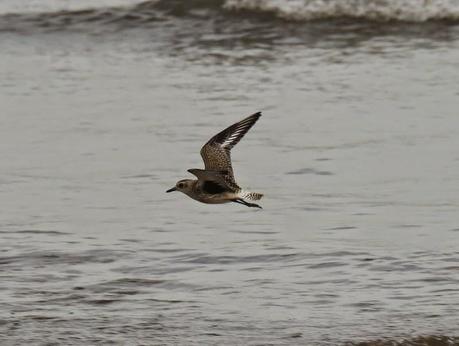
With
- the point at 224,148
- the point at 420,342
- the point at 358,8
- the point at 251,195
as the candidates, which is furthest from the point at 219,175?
→ the point at 358,8

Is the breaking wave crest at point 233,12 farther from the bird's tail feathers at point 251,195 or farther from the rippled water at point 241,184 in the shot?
the bird's tail feathers at point 251,195

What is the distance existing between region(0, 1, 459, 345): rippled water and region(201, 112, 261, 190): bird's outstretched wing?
0.58 m

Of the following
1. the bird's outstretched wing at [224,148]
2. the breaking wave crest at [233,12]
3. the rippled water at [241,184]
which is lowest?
the rippled water at [241,184]

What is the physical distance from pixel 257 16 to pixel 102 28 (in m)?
1.88

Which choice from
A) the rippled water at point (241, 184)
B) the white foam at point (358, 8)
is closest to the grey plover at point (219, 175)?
the rippled water at point (241, 184)

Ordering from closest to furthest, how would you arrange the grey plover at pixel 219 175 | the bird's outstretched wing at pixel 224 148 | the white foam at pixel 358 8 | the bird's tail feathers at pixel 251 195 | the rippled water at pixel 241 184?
the rippled water at pixel 241 184, the bird's tail feathers at pixel 251 195, the grey plover at pixel 219 175, the bird's outstretched wing at pixel 224 148, the white foam at pixel 358 8

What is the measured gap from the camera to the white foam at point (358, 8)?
15719 mm

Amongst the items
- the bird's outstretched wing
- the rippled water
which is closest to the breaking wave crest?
the rippled water

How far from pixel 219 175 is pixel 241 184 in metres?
2.10

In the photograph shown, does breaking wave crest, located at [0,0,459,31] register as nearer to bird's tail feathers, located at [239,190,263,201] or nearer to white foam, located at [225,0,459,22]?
white foam, located at [225,0,459,22]

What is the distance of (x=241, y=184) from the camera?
9.73 meters

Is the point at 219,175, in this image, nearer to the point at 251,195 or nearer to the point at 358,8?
the point at 251,195

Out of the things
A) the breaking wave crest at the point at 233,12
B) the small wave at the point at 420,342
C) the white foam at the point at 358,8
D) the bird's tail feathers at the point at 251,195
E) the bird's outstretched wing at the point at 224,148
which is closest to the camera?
the small wave at the point at 420,342

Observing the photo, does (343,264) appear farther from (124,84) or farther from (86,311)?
(124,84)
